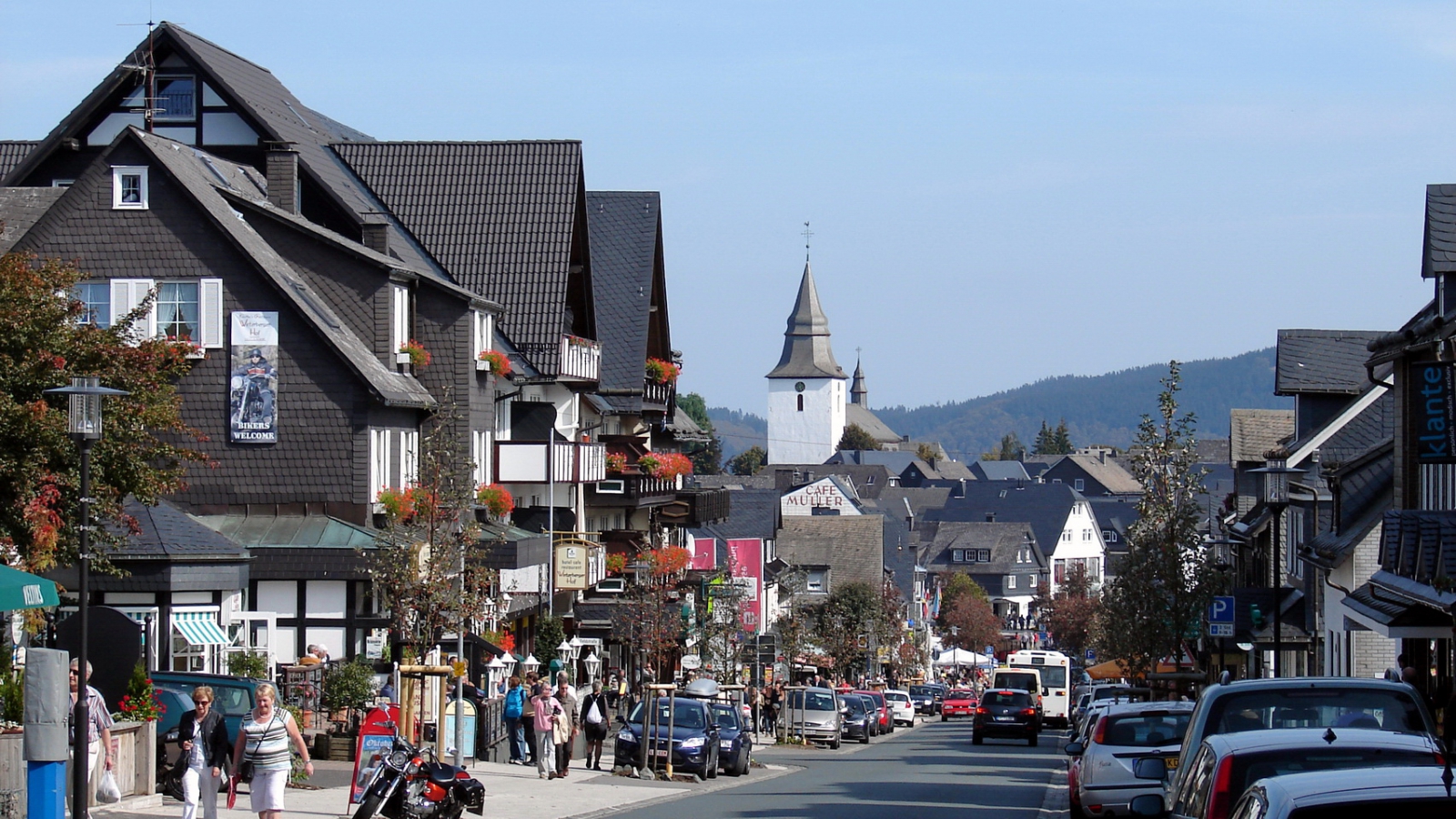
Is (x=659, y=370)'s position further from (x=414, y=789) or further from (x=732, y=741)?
(x=414, y=789)

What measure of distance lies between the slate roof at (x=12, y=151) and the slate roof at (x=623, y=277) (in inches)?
621

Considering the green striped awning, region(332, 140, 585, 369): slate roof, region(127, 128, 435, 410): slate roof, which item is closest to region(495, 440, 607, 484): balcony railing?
region(332, 140, 585, 369): slate roof

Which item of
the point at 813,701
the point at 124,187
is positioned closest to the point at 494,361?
the point at 124,187

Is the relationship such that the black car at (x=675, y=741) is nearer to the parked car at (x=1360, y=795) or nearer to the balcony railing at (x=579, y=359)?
the balcony railing at (x=579, y=359)

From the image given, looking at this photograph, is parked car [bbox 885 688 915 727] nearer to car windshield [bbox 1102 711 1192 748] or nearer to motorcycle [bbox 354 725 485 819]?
car windshield [bbox 1102 711 1192 748]

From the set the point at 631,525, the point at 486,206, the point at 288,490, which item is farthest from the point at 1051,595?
the point at 288,490

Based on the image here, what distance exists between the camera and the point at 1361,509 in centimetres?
4009

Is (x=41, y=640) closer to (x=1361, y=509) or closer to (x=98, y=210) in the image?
(x=98, y=210)

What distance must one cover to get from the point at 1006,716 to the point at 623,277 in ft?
59.3

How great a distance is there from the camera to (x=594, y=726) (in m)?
33.8

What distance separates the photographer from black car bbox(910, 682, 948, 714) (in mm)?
91625

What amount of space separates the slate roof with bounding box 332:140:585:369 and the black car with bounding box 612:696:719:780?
630 inches

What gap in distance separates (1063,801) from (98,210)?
21694 mm

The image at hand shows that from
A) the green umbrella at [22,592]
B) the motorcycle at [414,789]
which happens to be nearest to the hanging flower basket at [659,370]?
the motorcycle at [414,789]
